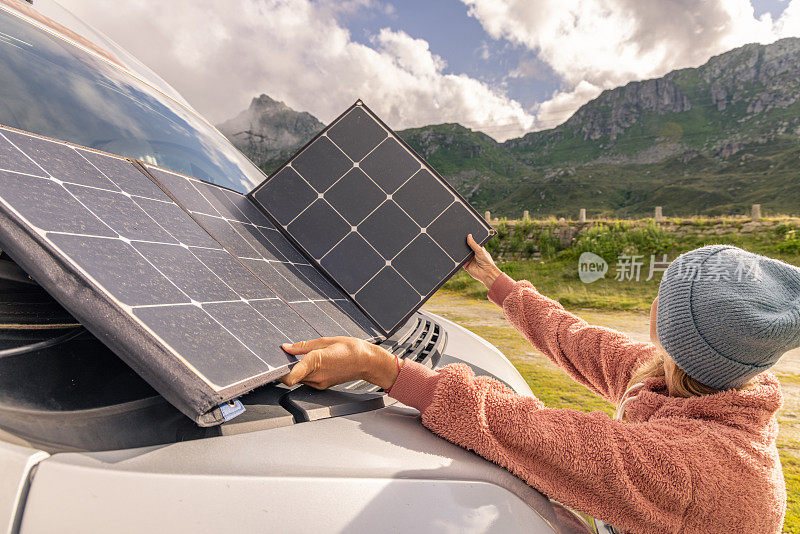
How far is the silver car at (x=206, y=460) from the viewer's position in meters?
0.86

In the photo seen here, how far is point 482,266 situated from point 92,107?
2.14 m

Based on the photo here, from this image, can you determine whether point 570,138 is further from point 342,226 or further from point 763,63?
point 342,226

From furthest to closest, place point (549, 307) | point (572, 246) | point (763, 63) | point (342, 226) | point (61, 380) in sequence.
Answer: point (763, 63) → point (572, 246) → point (549, 307) → point (342, 226) → point (61, 380)

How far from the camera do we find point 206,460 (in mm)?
958

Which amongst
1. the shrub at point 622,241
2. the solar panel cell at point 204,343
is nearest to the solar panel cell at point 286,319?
the solar panel cell at point 204,343

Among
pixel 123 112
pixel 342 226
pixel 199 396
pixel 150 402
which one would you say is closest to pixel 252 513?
pixel 199 396

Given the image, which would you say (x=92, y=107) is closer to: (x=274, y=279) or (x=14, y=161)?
(x=14, y=161)

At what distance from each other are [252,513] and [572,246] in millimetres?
16427

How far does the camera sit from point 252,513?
900 mm

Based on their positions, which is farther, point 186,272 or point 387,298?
point 387,298

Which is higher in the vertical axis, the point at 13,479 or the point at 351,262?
the point at 351,262

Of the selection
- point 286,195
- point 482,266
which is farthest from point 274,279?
point 482,266

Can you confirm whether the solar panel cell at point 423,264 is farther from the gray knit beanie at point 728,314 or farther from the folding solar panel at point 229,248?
the gray knit beanie at point 728,314

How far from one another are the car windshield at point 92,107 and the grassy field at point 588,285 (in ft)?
12.8
